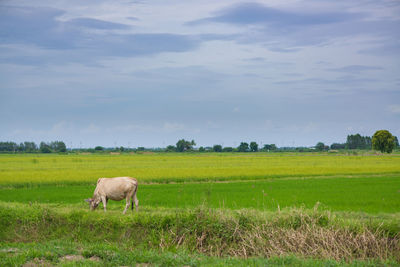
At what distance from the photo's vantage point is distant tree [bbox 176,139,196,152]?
142 m

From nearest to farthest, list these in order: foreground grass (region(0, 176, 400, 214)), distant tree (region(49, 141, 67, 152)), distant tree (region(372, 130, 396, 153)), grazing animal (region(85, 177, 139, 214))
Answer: grazing animal (region(85, 177, 139, 214))
foreground grass (region(0, 176, 400, 214))
distant tree (region(372, 130, 396, 153))
distant tree (region(49, 141, 67, 152))

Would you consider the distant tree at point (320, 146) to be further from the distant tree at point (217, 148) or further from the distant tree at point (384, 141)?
the distant tree at point (384, 141)

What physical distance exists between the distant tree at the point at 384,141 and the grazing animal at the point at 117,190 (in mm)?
110947

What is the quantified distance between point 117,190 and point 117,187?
11 cm

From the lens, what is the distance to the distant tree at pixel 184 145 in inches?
5576

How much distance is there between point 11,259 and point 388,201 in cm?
1533

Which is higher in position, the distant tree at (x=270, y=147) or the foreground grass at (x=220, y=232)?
the distant tree at (x=270, y=147)

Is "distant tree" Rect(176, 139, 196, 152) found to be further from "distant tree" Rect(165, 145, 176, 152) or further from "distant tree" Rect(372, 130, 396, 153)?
"distant tree" Rect(372, 130, 396, 153)

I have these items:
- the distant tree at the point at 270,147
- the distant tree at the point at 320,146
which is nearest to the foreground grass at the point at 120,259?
the distant tree at the point at 320,146

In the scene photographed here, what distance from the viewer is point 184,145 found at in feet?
465

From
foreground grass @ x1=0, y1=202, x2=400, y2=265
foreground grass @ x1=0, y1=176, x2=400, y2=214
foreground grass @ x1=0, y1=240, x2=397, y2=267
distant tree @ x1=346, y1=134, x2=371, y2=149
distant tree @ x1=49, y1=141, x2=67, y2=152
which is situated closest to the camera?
foreground grass @ x1=0, y1=240, x2=397, y2=267

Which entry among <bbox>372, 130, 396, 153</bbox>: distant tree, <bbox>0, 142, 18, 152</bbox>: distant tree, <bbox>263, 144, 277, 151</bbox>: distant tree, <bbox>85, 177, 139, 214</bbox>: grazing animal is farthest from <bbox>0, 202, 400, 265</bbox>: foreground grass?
<bbox>263, 144, 277, 151</bbox>: distant tree

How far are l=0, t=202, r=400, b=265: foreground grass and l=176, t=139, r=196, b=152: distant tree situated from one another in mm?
129751

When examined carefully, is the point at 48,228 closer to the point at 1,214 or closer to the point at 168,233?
the point at 1,214
